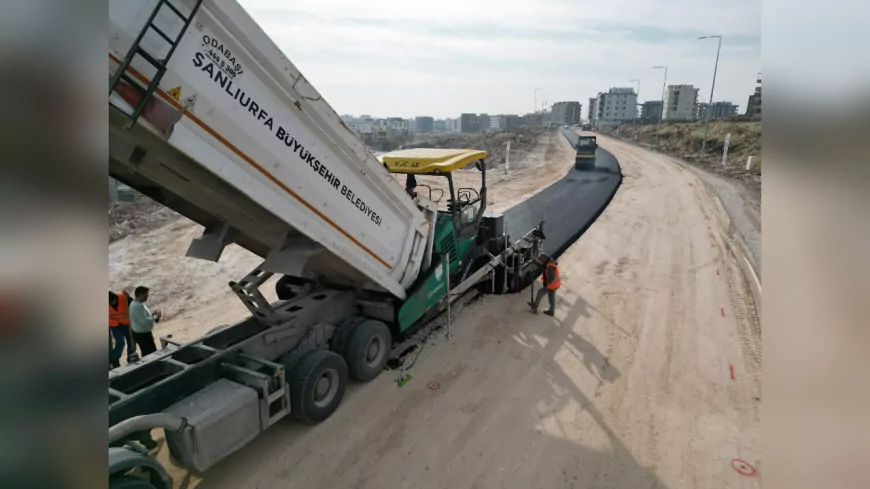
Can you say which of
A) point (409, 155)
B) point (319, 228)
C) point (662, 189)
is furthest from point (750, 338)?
point (662, 189)

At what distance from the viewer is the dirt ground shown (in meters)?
4.98

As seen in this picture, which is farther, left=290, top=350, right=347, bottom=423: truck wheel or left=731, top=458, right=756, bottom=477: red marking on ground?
left=290, top=350, right=347, bottom=423: truck wheel

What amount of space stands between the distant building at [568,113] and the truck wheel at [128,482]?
463ft

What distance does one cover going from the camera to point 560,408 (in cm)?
598

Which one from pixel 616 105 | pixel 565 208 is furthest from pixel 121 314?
pixel 616 105

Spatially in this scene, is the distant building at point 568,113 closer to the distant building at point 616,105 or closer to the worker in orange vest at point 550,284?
the distant building at point 616,105

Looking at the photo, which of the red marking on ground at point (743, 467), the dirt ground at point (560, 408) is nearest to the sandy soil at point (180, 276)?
the dirt ground at point (560, 408)

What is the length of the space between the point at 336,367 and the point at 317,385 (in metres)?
0.31

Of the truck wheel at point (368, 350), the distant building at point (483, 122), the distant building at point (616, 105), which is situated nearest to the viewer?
the truck wheel at point (368, 350)

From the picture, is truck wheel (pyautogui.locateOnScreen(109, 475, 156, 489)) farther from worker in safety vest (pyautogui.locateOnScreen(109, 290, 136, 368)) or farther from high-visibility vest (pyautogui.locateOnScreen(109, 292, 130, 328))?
high-visibility vest (pyautogui.locateOnScreen(109, 292, 130, 328))

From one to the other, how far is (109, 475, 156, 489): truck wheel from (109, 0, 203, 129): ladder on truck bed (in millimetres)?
2624

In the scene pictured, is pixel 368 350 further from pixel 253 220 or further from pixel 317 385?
pixel 253 220

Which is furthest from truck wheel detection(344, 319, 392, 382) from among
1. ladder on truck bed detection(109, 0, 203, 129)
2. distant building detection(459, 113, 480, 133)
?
distant building detection(459, 113, 480, 133)

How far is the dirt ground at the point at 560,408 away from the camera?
196 inches
